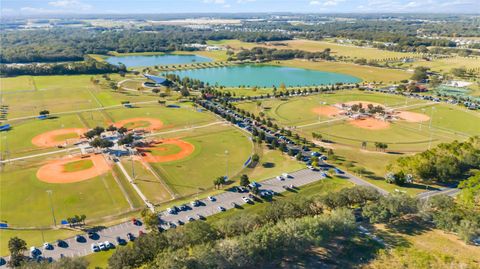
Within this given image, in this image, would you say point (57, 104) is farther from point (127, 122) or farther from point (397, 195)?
point (397, 195)

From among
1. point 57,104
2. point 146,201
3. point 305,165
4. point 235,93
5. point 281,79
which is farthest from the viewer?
point 281,79

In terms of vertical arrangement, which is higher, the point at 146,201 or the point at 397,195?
the point at 397,195

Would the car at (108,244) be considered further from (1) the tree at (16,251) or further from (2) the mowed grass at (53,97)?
(2) the mowed grass at (53,97)

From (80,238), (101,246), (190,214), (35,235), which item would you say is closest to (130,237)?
(101,246)

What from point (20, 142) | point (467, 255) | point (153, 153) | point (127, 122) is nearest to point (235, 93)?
point (127, 122)

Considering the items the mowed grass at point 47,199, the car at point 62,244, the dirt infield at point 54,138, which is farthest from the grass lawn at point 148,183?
the dirt infield at point 54,138

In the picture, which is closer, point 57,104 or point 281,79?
point 57,104

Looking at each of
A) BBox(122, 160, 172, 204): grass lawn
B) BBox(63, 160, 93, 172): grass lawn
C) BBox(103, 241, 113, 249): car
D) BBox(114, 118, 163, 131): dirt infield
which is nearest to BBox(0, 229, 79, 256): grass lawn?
BBox(103, 241, 113, 249): car

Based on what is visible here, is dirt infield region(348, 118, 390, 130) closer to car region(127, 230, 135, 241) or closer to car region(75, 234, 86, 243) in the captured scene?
car region(127, 230, 135, 241)
